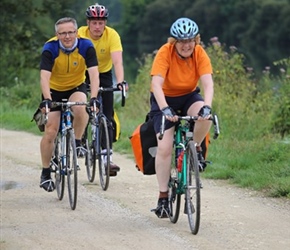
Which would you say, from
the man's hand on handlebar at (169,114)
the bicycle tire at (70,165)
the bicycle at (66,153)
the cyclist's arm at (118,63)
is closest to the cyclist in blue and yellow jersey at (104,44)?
the cyclist's arm at (118,63)

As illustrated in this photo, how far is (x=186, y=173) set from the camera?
827 cm

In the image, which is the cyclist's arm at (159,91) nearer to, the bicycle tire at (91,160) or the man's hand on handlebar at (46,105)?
the man's hand on handlebar at (46,105)

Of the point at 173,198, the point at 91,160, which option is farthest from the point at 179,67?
the point at 91,160

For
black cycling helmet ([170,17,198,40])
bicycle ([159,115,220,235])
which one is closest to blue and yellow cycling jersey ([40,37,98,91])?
bicycle ([159,115,220,235])

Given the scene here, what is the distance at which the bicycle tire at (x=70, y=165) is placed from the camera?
9.37m

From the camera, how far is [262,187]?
34.0 ft

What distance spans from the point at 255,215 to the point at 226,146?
4113mm

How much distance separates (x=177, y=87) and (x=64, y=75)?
6.01ft

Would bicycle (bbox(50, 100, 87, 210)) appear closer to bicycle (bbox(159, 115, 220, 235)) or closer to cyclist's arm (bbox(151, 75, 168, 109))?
bicycle (bbox(159, 115, 220, 235))

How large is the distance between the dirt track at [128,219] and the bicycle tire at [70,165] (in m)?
0.13

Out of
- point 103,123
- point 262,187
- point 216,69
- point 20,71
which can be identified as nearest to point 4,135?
point 216,69

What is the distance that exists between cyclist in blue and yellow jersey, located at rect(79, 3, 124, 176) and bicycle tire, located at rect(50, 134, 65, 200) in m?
0.87

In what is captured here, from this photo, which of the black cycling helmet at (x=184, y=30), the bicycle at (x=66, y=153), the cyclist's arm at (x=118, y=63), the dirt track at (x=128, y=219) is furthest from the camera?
the cyclist's arm at (x=118, y=63)

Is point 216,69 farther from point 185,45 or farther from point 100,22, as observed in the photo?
point 185,45
